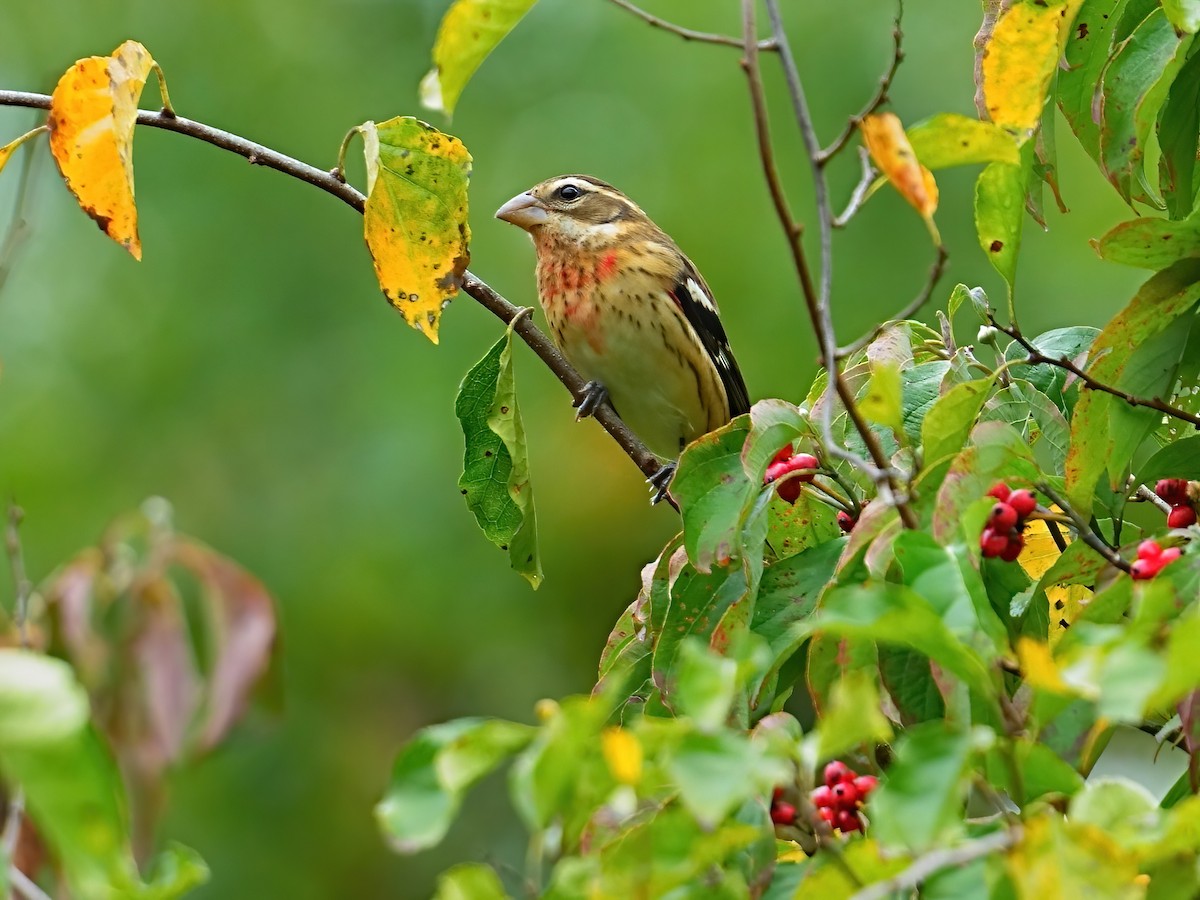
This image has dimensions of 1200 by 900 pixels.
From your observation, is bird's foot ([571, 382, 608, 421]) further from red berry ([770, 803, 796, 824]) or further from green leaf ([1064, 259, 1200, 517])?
red berry ([770, 803, 796, 824])

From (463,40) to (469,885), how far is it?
49.1 inches

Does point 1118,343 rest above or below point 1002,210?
below

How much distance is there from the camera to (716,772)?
4.44 feet

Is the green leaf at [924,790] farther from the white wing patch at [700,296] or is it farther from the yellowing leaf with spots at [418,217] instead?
the white wing patch at [700,296]

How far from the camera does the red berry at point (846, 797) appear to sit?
7.01 ft

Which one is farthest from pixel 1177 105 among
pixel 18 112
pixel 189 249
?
pixel 189 249

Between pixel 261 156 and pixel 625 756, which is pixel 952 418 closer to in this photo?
pixel 625 756

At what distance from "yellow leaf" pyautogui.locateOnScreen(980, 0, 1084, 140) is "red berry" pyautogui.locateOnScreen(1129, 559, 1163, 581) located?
0.68 m

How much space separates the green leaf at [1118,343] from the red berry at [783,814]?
781 millimetres

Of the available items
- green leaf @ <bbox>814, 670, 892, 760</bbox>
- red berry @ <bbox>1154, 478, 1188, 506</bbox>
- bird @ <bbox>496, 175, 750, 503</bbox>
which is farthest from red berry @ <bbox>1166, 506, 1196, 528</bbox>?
bird @ <bbox>496, 175, 750, 503</bbox>

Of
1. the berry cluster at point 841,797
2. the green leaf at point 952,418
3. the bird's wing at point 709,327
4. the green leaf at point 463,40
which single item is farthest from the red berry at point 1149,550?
the bird's wing at point 709,327

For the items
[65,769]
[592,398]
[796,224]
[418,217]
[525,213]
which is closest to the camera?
[65,769]

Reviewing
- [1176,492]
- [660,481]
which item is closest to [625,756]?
[1176,492]

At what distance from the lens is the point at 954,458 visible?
6.73 ft
